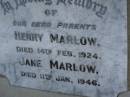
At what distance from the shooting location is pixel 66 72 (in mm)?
1444

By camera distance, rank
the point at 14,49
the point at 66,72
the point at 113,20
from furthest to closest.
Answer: the point at 14,49 < the point at 66,72 < the point at 113,20

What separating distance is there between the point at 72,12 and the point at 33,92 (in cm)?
41

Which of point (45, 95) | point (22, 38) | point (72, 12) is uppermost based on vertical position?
point (72, 12)

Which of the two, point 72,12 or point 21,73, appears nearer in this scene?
point 72,12

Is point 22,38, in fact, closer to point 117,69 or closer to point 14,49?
point 14,49

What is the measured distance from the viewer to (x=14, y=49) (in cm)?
155

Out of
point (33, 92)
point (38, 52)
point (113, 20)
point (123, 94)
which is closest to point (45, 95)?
point (33, 92)

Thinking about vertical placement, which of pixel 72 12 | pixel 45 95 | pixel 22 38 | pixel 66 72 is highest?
pixel 72 12

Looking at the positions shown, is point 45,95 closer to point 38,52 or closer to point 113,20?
point 38,52

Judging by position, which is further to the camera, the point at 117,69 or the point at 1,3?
the point at 1,3

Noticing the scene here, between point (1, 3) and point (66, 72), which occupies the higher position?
point (1, 3)


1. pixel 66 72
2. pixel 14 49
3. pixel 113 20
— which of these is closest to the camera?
pixel 113 20

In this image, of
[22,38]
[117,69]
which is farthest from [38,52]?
[117,69]

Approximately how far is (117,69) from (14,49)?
18.7 inches
